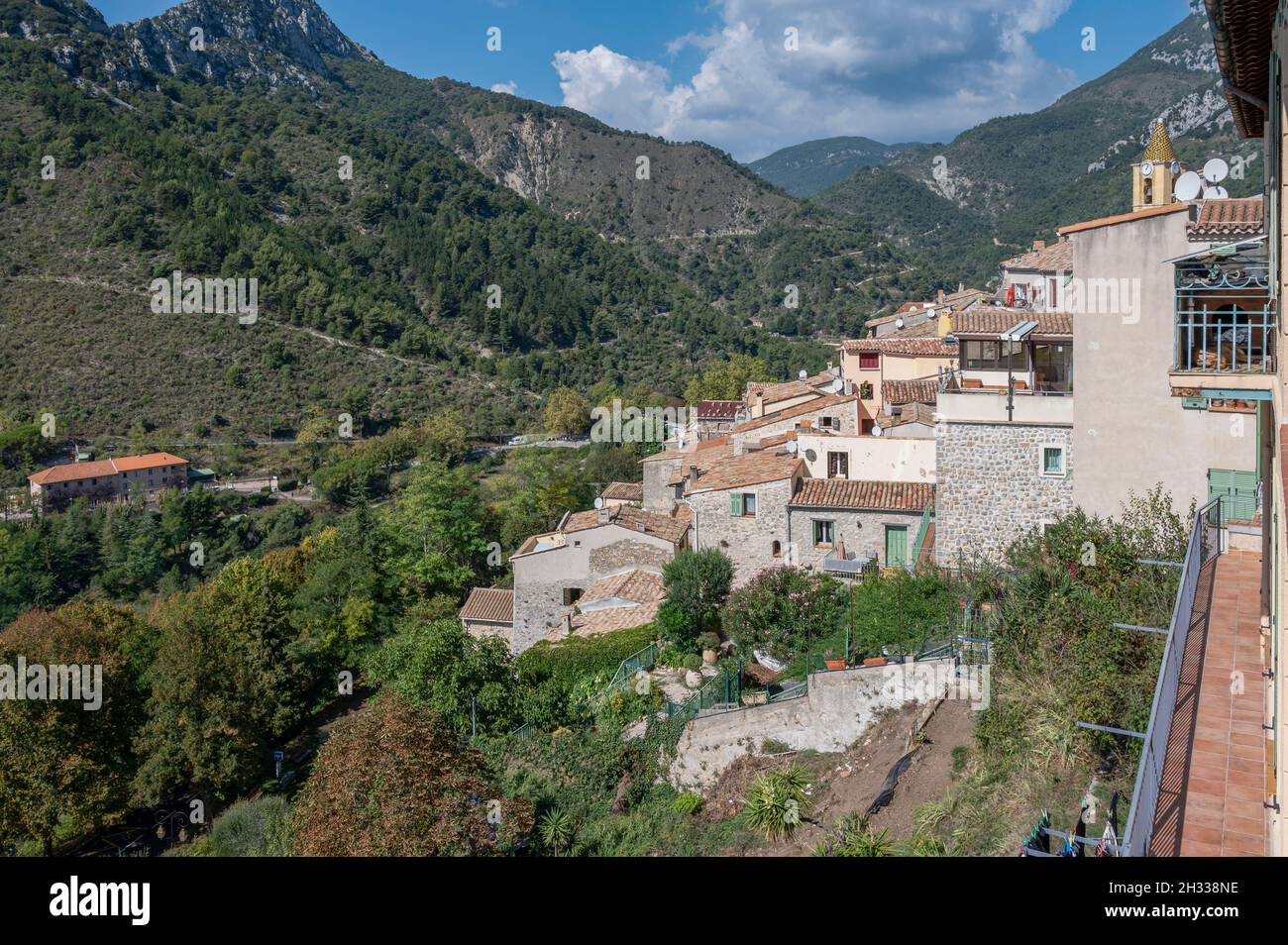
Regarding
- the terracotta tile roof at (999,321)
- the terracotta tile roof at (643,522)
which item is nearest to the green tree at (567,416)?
the terracotta tile roof at (643,522)

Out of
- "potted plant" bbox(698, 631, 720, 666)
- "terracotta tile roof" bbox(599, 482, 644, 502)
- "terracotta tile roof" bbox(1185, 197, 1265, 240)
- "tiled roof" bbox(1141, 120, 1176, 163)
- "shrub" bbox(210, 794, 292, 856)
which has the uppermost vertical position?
"tiled roof" bbox(1141, 120, 1176, 163)

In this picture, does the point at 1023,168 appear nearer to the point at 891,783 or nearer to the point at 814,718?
the point at 814,718

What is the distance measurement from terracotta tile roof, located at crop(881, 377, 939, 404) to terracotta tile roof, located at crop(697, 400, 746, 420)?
50.8 ft

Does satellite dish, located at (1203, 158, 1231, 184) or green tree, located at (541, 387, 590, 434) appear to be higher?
satellite dish, located at (1203, 158, 1231, 184)

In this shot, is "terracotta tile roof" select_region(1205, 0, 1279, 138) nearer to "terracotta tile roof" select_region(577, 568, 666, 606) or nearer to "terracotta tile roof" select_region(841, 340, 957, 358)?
"terracotta tile roof" select_region(577, 568, 666, 606)

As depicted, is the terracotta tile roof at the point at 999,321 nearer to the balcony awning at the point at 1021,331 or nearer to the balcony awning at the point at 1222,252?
the balcony awning at the point at 1021,331

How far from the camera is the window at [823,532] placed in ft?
70.7

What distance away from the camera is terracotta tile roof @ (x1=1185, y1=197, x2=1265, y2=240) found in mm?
14188

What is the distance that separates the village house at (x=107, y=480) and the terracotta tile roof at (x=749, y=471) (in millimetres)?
41828

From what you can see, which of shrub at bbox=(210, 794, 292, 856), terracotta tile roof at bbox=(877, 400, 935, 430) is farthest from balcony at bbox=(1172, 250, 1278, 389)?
terracotta tile roof at bbox=(877, 400, 935, 430)

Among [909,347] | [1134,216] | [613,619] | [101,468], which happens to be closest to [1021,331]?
[1134,216]

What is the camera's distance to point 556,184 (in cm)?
16338

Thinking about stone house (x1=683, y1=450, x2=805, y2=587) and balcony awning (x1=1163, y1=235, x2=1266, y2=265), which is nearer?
balcony awning (x1=1163, y1=235, x2=1266, y2=265)

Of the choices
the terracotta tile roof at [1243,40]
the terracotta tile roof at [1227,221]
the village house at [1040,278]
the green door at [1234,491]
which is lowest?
the green door at [1234,491]
